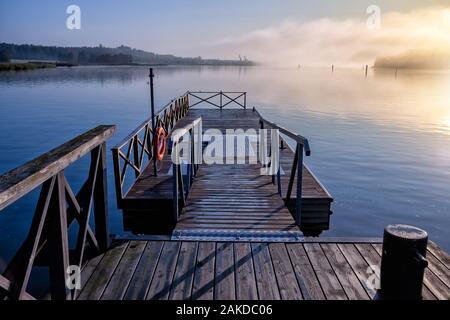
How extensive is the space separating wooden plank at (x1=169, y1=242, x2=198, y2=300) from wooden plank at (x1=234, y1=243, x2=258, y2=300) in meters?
0.47

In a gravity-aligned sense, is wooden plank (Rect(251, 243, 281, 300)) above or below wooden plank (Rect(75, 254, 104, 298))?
below

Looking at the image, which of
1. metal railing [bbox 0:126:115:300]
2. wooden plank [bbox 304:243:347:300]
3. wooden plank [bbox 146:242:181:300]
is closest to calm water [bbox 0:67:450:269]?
metal railing [bbox 0:126:115:300]

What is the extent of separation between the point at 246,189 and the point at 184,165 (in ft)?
13.2

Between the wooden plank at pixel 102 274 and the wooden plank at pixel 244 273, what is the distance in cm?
129

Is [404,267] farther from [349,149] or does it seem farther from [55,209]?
[349,149]

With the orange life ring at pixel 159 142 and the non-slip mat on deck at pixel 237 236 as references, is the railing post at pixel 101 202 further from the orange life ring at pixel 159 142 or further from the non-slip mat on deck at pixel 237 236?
the orange life ring at pixel 159 142

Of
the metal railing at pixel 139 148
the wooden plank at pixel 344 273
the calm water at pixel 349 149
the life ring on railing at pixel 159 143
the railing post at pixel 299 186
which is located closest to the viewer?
the wooden plank at pixel 344 273

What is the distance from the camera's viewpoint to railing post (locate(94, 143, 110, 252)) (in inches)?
156

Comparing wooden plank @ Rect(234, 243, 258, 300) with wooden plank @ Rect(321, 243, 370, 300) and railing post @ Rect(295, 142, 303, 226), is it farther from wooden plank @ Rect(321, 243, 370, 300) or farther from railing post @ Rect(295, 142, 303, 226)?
railing post @ Rect(295, 142, 303, 226)

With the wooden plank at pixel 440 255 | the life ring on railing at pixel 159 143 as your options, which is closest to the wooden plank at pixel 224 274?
the wooden plank at pixel 440 255

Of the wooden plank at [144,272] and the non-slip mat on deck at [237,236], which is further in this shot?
the non-slip mat on deck at [237,236]

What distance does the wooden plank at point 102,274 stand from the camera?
136 inches

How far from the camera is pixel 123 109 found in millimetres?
37000
